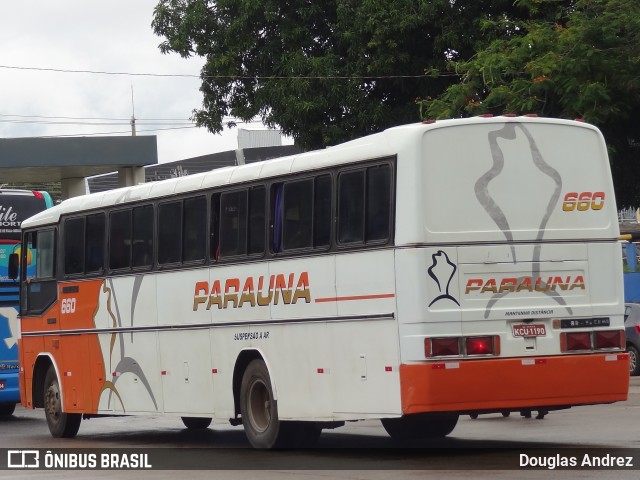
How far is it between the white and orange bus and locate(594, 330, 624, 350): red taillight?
0.02 metres

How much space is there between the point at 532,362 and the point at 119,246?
6.90 metres

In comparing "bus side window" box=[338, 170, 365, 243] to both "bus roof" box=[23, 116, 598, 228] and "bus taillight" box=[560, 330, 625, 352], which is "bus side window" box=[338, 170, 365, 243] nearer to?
"bus roof" box=[23, 116, 598, 228]

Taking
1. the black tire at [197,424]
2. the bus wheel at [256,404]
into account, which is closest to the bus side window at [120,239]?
the black tire at [197,424]

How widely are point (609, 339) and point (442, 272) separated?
194cm

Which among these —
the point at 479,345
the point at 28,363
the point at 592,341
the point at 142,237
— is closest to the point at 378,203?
the point at 479,345

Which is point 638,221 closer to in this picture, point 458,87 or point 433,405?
point 458,87

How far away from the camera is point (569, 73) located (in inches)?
976

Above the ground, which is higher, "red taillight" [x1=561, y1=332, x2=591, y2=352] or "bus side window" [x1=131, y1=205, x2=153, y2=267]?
"bus side window" [x1=131, y1=205, x2=153, y2=267]

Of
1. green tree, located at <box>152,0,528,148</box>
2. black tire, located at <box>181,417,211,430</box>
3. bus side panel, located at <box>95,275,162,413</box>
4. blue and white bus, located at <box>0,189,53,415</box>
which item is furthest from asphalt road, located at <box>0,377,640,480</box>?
green tree, located at <box>152,0,528,148</box>

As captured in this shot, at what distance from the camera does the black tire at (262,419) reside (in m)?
14.9

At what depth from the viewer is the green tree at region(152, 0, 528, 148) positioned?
29641 mm

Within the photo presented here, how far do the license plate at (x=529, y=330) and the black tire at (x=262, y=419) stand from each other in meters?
3.17

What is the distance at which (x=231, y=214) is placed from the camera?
15547mm

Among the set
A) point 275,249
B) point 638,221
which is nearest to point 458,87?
point 275,249
